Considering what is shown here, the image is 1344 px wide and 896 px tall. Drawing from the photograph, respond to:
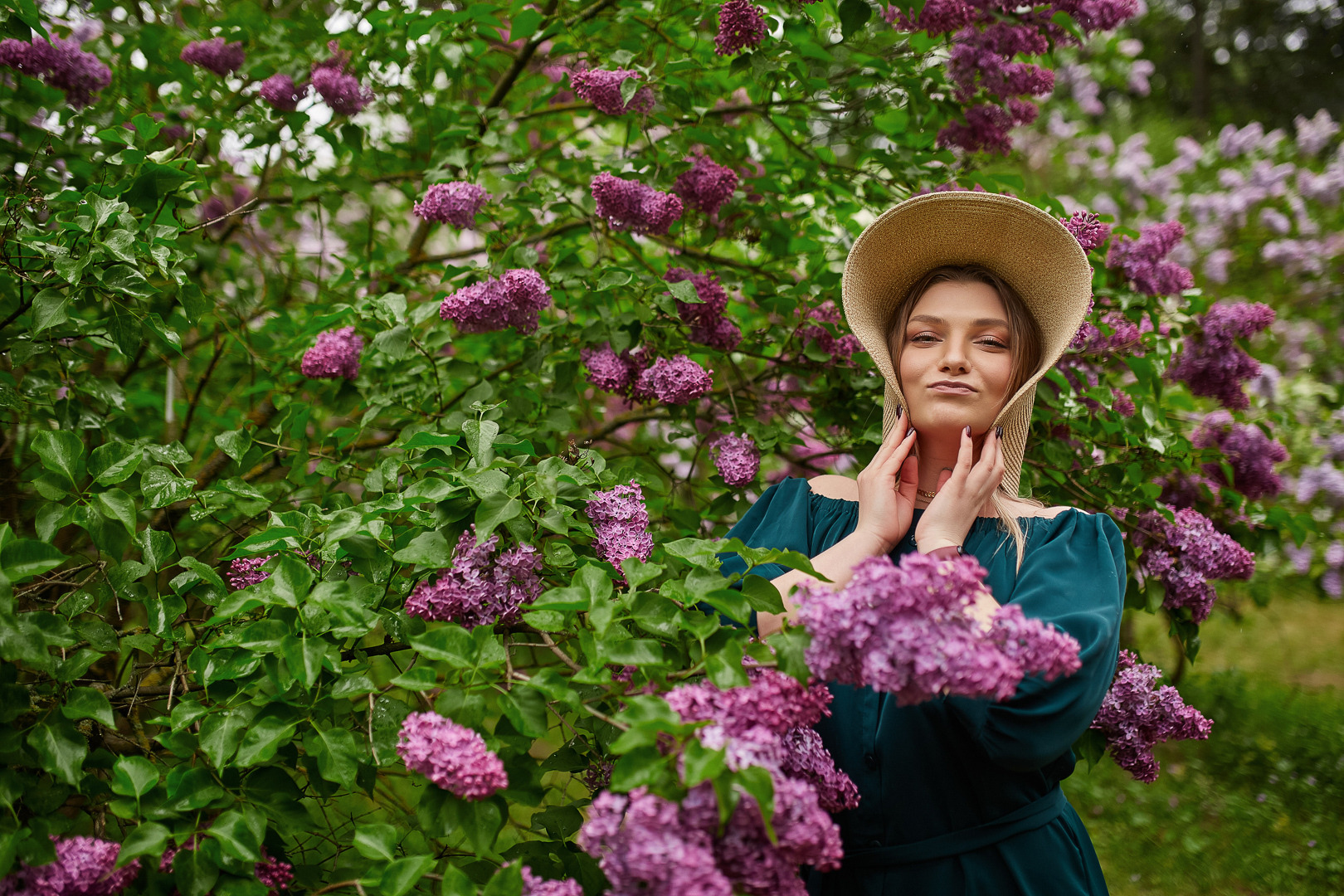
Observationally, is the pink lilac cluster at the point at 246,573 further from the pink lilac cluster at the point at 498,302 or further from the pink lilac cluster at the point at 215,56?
the pink lilac cluster at the point at 215,56

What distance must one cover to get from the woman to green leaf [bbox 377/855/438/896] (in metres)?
0.61

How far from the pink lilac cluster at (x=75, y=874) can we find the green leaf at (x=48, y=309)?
89 cm

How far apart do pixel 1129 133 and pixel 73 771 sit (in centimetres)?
1067

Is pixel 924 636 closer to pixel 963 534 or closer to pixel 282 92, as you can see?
pixel 963 534

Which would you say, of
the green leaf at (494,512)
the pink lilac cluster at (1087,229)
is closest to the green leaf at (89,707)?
the green leaf at (494,512)

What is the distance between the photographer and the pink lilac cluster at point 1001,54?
2299 mm

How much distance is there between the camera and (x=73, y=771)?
1248 mm

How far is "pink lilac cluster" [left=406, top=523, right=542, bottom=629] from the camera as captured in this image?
4.50 ft

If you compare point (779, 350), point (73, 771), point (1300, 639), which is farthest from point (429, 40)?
point (1300, 639)

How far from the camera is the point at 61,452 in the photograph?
1.42m

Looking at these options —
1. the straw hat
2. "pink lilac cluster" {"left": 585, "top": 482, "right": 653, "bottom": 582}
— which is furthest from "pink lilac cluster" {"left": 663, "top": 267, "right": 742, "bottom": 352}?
"pink lilac cluster" {"left": 585, "top": 482, "right": 653, "bottom": 582}

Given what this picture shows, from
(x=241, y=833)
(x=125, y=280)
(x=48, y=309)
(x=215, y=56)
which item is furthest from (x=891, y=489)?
(x=215, y=56)

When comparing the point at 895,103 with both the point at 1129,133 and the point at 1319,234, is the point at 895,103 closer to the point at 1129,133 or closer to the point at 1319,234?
the point at 1319,234

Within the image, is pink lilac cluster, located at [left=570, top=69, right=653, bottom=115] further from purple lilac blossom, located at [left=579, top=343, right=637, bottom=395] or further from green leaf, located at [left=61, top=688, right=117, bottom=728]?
green leaf, located at [left=61, top=688, right=117, bottom=728]
